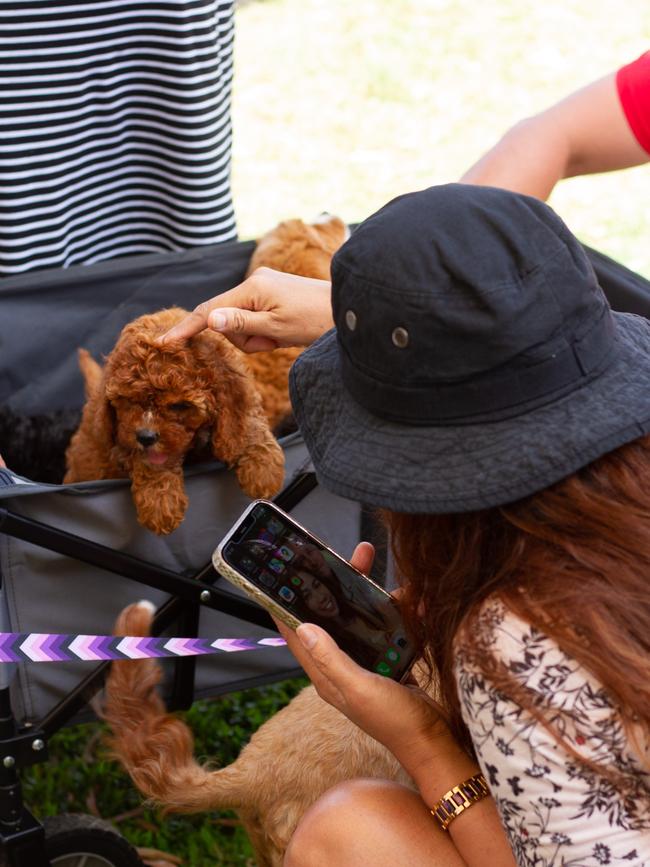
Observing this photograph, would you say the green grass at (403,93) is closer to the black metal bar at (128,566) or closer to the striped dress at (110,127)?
the striped dress at (110,127)

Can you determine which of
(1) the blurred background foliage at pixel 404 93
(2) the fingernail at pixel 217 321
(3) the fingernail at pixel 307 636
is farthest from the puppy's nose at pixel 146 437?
(1) the blurred background foliage at pixel 404 93

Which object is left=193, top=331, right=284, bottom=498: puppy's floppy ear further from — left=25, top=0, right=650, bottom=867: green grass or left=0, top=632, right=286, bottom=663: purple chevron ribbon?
left=25, top=0, right=650, bottom=867: green grass

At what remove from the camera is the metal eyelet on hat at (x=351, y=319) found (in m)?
1.13

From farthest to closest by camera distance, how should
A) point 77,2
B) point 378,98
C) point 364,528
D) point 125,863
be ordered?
point 378,98
point 77,2
point 364,528
point 125,863

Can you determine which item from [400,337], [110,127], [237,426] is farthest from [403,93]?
[400,337]

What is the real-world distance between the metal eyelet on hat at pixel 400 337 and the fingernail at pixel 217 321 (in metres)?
0.60

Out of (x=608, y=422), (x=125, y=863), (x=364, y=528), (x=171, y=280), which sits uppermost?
(x=608, y=422)

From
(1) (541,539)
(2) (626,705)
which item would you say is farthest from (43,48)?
(2) (626,705)

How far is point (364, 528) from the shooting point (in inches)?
78.4

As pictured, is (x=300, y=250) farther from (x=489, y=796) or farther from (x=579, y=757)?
(x=579, y=757)

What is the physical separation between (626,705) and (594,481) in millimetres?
222

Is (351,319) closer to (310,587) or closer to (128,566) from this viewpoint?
(310,587)

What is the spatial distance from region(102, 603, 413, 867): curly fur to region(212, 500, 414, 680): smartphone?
0.16 metres

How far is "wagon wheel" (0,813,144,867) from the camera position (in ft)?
5.81
